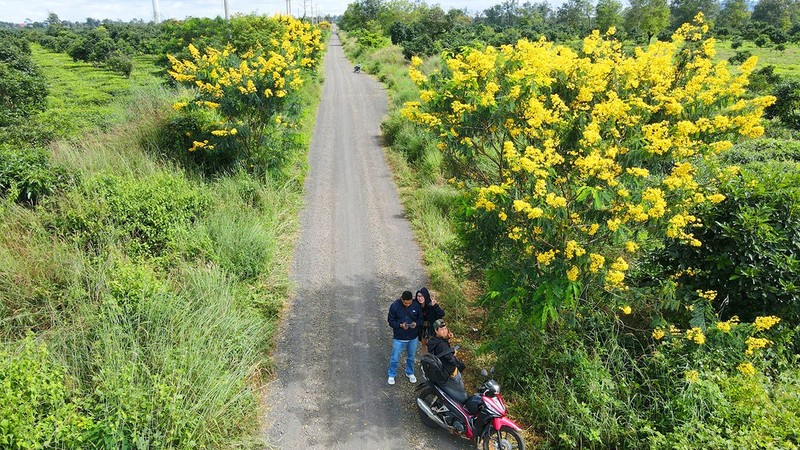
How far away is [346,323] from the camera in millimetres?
7730

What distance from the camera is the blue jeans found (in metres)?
6.34

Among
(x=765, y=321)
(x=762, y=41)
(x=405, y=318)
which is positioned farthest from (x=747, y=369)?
(x=762, y=41)

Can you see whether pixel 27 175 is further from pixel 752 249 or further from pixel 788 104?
pixel 788 104

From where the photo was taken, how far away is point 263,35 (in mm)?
18422

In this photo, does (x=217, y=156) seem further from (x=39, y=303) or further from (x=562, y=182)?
(x=562, y=182)

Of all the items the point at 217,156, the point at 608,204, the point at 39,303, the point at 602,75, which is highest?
the point at 602,75

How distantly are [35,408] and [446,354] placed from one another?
4.28 m

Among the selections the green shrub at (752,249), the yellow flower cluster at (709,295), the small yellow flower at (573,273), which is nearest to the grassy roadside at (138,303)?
the small yellow flower at (573,273)

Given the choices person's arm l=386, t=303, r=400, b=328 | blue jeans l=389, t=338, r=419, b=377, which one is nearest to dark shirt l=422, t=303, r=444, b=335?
→ blue jeans l=389, t=338, r=419, b=377

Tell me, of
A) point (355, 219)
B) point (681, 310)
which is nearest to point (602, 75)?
point (681, 310)

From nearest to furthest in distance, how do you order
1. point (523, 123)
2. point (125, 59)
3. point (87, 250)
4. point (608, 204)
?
1. point (608, 204)
2. point (523, 123)
3. point (87, 250)
4. point (125, 59)

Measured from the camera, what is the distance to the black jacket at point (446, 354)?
560 cm

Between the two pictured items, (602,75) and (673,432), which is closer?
(673,432)

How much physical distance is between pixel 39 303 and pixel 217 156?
21.2ft
